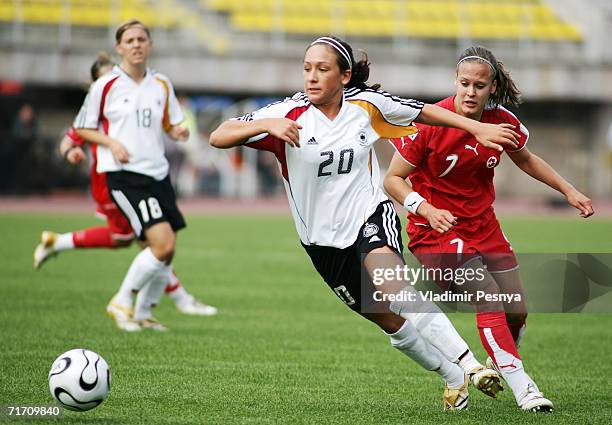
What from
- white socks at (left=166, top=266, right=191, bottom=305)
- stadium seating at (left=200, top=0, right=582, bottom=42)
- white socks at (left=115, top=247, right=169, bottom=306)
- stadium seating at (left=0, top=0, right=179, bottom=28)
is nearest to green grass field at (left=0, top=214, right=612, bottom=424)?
white socks at (left=166, top=266, right=191, bottom=305)

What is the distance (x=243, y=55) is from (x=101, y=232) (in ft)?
55.2

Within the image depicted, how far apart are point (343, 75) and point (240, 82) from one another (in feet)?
69.2

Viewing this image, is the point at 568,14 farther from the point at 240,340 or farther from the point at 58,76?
the point at 240,340

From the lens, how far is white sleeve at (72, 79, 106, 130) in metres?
8.83

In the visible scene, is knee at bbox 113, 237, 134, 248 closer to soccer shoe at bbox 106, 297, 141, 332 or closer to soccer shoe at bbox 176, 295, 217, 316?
soccer shoe at bbox 176, 295, 217, 316

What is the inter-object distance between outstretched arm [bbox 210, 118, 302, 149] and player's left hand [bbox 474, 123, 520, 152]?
0.96 metres

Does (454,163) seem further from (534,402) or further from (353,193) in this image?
(534,402)

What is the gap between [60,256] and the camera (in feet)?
48.8

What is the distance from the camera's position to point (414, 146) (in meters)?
6.27

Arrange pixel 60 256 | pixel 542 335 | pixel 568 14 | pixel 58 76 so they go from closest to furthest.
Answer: pixel 542 335
pixel 60 256
pixel 58 76
pixel 568 14

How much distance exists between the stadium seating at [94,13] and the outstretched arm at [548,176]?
67.2ft

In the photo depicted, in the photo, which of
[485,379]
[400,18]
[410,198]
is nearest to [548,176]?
[410,198]

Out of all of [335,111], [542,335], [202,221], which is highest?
[335,111]

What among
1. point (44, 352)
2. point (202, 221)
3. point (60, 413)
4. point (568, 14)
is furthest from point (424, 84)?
point (60, 413)
